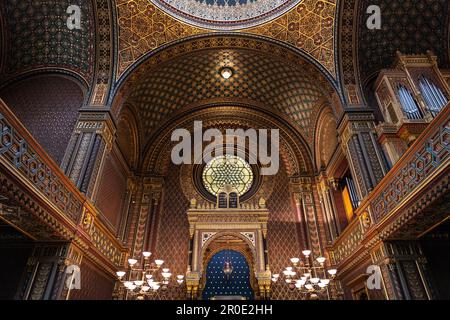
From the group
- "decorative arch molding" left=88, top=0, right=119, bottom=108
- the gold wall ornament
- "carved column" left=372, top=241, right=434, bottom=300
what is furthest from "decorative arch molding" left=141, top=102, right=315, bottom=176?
"carved column" left=372, top=241, right=434, bottom=300

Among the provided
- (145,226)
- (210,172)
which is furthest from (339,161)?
(145,226)

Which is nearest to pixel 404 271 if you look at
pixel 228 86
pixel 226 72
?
pixel 226 72

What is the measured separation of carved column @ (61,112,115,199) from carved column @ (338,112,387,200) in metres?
8.62

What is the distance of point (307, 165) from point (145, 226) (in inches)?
333

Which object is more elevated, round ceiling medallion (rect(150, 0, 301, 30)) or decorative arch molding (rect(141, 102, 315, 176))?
round ceiling medallion (rect(150, 0, 301, 30))

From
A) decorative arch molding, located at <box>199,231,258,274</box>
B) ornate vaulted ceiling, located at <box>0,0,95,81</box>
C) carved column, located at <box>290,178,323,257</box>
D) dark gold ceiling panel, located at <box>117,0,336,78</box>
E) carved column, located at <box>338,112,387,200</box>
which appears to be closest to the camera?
carved column, located at <box>338,112,387,200</box>

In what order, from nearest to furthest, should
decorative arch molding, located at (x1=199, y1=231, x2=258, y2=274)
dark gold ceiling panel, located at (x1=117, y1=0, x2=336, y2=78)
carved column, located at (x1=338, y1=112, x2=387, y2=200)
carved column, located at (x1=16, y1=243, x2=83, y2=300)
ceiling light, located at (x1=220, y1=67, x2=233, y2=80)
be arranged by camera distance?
carved column, located at (x1=16, y1=243, x2=83, y2=300) < carved column, located at (x1=338, y1=112, x2=387, y2=200) < dark gold ceiling panel, located at (x1=117, y1=0, x2=336, y2=78) < decorative arch molding, located at (x1=199, y1=231, x2=258, y2=274) < ceiling light, located at (x1=220, y1=67, x2=233, y2=80)

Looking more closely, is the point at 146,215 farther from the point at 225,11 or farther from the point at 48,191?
the point at 225,11

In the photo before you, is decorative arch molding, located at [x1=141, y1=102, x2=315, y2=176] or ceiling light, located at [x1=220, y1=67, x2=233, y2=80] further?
decorative arch molding, located at [x1=141, y1=102, x2=315, y2=176]

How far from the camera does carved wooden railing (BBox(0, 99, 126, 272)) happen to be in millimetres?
5363

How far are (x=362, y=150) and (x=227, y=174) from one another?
7469mm

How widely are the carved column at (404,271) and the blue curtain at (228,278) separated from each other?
6650 mm

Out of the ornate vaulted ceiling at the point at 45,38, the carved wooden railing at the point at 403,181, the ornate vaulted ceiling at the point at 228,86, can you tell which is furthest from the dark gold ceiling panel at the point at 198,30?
the carved wooden railing at the point at 403,181

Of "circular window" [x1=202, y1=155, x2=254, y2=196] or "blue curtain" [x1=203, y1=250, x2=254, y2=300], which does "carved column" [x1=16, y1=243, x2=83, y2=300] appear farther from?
"circular window" [x1=202, y1=155, x2=254, y2=196]
